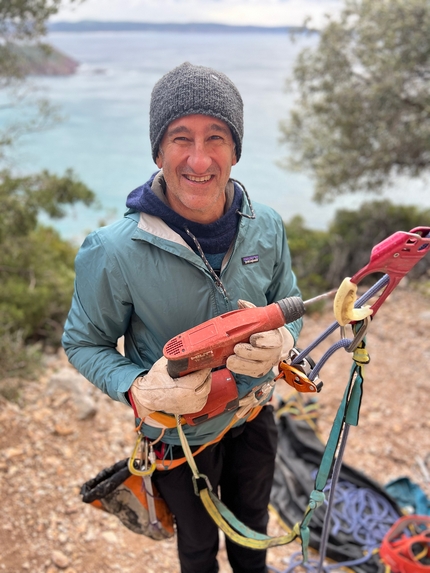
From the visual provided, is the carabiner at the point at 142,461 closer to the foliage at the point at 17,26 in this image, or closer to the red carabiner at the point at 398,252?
the red carabiner at the point at 398,252

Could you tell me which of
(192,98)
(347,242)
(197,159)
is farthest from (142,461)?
(347,242)

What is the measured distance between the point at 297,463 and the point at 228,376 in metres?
2.35

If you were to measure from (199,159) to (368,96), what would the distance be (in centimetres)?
716

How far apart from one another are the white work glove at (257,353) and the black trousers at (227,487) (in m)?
0.54

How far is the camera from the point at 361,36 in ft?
25.6

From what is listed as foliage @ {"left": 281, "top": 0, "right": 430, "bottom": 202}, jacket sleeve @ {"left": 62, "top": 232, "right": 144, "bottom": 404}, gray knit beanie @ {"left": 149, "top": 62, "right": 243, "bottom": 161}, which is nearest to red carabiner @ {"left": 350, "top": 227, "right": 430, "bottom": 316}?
gray knit beanie @ {"left": 149, "top": 62, "right": 243, "bottom": 161}

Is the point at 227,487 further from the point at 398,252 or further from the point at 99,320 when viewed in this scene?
the point at 398,252

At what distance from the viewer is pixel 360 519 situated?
323 centimetres

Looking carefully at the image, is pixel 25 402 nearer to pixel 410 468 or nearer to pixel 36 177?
pixel 36 177

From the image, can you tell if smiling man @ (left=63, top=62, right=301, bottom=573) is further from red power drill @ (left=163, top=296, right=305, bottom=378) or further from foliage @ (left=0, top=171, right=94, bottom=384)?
foliage @ (left=0, top=171, right=94, bottom=384)

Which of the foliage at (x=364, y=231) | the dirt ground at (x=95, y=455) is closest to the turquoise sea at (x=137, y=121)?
the foliage at (x=364, y=231)

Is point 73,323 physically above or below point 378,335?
above

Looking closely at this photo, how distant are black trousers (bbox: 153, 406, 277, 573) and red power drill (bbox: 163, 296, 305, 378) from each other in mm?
622

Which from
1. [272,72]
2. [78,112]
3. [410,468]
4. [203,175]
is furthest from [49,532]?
[272,72]
